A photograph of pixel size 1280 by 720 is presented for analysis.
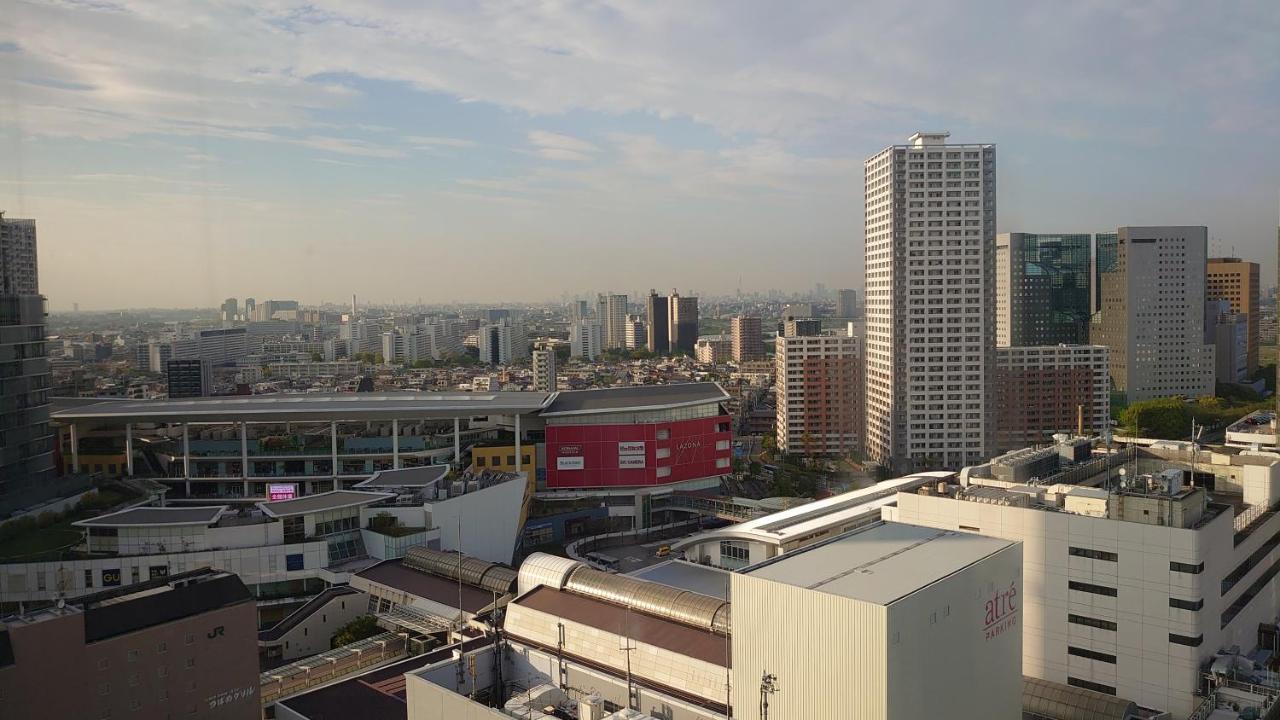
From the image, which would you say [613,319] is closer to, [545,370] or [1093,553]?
[545,370]

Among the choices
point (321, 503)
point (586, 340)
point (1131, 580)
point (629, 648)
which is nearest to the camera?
point (629, 648)

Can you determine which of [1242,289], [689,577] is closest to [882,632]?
[689,577]

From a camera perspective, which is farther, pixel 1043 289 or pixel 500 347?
pixel 500 347

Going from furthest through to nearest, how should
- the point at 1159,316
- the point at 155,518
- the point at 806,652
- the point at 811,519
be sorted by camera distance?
the point at 1159,316 < the point at 811,519 < the point at 155,518 < the point at 806,652

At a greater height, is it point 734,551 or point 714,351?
point 714,351

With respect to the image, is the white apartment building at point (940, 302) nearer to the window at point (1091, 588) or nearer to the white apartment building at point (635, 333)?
the window at point (1091, 588)

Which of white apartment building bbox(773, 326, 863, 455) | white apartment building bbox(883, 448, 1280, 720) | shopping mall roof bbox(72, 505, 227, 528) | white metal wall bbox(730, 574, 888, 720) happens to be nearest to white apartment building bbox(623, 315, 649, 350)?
white apartment building bbox(773, 326, 863, 455)

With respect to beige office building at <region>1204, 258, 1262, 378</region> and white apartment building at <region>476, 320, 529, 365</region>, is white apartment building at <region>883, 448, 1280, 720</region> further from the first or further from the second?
white apartment building at <region>476, 320, 529, 365</region>

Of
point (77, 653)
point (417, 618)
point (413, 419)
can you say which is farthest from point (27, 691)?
point (413, 419)
